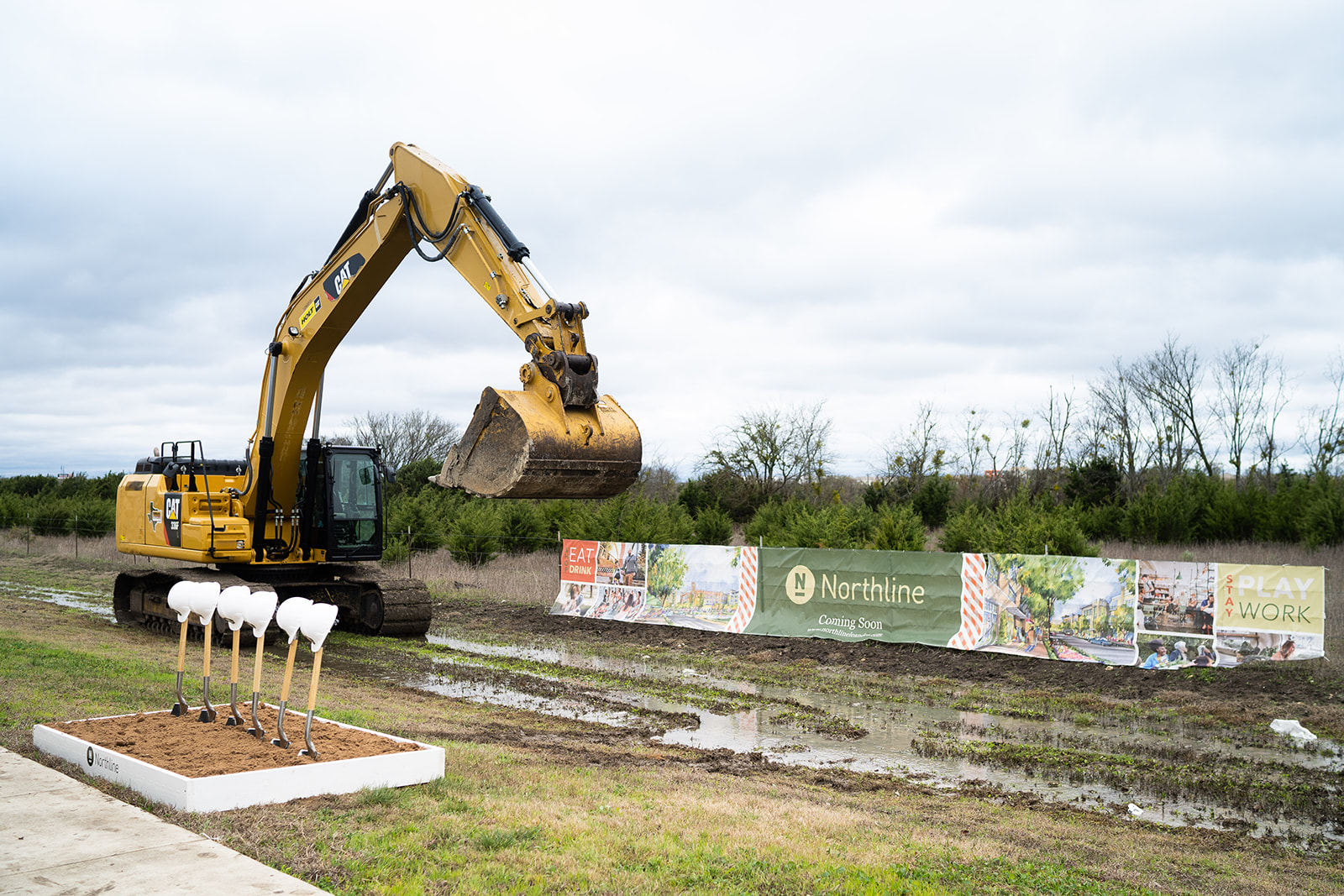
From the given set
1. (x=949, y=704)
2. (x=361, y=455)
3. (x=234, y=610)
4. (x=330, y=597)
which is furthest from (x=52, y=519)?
(x=949, y=704)

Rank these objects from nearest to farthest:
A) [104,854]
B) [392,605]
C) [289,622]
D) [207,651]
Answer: [104,854], [289,622], [207,651], [392,605]

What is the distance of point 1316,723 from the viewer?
11.6 meters

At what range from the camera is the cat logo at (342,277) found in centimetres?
1384

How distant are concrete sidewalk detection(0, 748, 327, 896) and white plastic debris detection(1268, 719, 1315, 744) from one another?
10678mm

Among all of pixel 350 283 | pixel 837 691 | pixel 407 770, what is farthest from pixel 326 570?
pixel 407 770

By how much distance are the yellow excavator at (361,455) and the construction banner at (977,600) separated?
4.69 m

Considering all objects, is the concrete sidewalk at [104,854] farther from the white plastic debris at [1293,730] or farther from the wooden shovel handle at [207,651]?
the white plastic debris at [1293,730]

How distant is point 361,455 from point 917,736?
441 inches

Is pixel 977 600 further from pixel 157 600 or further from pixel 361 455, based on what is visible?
pixel 157 600

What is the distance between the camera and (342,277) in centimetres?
1421

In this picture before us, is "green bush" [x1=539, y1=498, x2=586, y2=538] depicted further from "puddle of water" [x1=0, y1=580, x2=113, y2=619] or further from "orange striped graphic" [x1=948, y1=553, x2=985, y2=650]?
"orange striped graphic" [x1=948, y1=553, x2=985, y2=650]

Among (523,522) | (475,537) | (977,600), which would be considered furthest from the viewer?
(523,522)

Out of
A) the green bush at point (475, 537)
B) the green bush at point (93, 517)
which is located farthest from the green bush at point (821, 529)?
the green bush at point (93, 517)

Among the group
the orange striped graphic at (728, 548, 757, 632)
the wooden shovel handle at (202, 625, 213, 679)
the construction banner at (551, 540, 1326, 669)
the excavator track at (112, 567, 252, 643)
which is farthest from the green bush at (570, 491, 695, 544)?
the wooden shovel handle at (202, 625, 213, 679)
